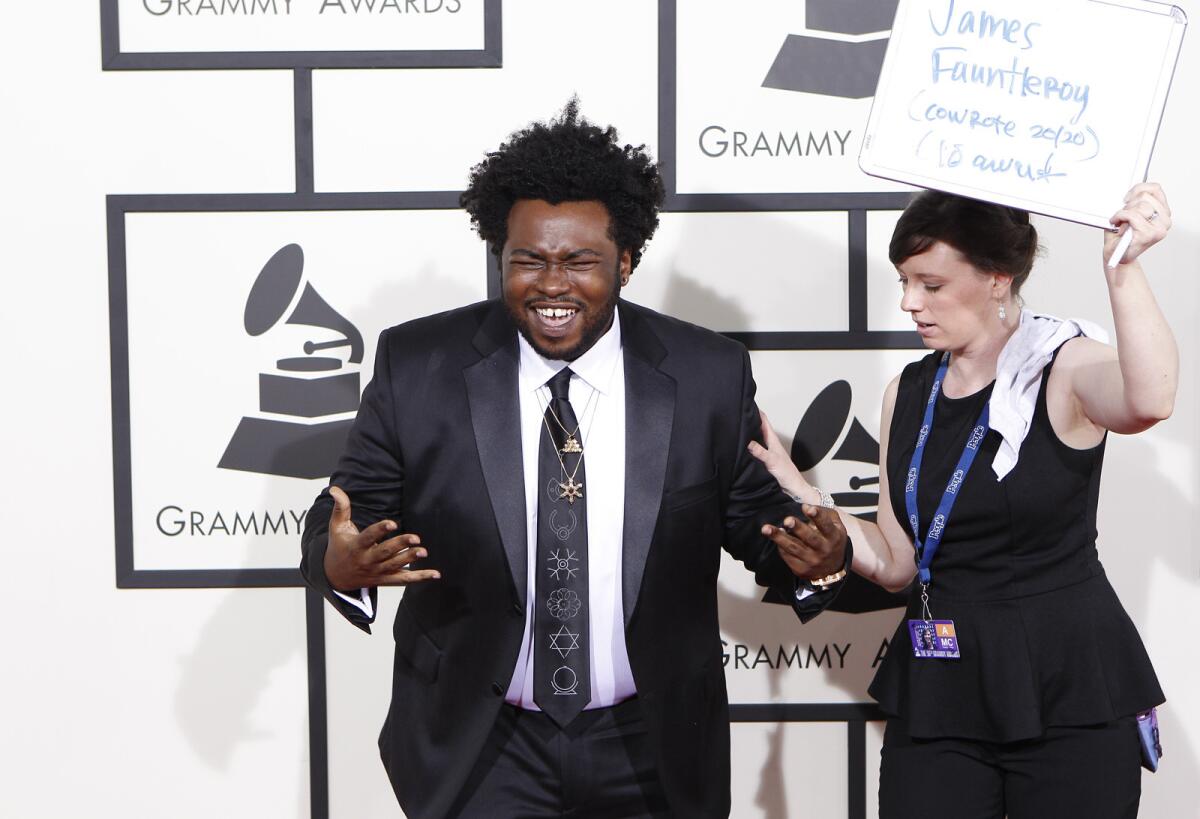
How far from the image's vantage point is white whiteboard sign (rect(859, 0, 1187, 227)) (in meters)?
1.72

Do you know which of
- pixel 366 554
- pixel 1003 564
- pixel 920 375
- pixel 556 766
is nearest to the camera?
pixel 366 554

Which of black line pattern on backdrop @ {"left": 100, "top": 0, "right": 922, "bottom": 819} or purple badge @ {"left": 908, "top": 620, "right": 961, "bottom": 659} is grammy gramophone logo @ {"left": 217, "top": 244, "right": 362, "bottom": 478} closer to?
black line pattern on backdrop @ {"left": 100, "top": 0, "right": 922, "bottom": 819}

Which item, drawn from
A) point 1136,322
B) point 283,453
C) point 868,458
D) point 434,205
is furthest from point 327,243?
point 1136,322

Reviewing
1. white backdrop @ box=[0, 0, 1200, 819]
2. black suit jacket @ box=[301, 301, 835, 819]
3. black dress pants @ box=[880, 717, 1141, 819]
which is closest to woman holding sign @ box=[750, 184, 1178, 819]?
black dress pants @ box=[880, 717, 1141, 819]

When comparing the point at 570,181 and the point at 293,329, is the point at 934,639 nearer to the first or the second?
the point at 570,181

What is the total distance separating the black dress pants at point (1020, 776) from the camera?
71.6 inches

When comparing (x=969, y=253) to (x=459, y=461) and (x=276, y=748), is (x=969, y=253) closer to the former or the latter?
(x=459, y=461)

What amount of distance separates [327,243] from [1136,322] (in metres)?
1.64

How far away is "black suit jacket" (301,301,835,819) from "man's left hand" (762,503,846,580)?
79 millimetres

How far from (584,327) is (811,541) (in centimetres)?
47

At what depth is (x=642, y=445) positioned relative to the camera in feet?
5.97

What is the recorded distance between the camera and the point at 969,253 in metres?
1.90

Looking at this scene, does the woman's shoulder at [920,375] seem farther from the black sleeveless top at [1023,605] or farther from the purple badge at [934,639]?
the purple badge at [934,639]

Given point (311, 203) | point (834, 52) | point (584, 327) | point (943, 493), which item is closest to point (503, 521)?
point (584, 327)
